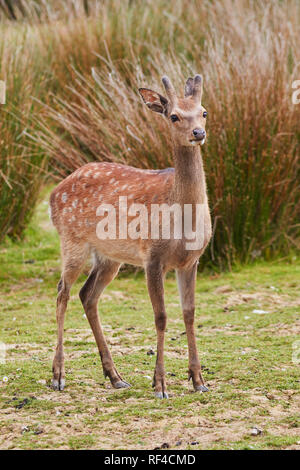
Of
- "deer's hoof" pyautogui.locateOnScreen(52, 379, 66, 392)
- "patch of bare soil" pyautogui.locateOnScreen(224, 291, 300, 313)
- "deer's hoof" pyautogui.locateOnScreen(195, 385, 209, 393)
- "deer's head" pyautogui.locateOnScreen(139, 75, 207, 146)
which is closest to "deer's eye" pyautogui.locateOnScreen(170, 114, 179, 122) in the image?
"deer's head" pyautogui.locateOnScreen(139, 75, 207, 146)

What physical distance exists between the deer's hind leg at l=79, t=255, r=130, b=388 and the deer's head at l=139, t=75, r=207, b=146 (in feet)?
3.54

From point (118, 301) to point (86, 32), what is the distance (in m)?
4.54

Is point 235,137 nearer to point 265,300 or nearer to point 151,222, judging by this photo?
point 265,300

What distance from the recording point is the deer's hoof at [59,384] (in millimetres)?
4473

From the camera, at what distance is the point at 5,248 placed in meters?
8.25

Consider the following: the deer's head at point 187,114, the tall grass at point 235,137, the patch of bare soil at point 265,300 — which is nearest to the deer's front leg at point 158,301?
the deer's head at point 187,114

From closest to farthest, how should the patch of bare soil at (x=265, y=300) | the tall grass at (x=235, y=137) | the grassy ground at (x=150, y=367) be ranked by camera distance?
the grassy ground at (x=150, y=367)
the patch of bare soil at (x=265, y=300)
the tall grass at (x=235, y=137)

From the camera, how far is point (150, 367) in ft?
15.9

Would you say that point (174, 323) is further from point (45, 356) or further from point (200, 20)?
point (200, 20)

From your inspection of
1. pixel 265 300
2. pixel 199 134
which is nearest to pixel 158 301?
pixel 199 134

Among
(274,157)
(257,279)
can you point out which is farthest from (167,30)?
(257,279)

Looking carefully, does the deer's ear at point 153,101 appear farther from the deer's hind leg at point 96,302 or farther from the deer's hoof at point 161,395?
the deer's hoof at point 161,395

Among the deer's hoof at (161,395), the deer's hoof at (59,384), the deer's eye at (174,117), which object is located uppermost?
the deer's eye at (174,117)

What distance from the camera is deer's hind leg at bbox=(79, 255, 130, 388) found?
455cm
